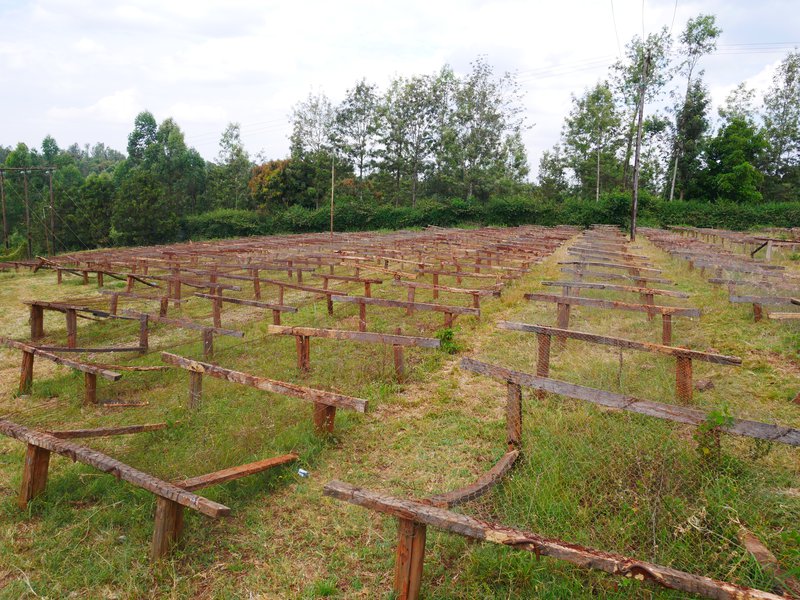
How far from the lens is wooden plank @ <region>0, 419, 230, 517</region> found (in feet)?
11.1

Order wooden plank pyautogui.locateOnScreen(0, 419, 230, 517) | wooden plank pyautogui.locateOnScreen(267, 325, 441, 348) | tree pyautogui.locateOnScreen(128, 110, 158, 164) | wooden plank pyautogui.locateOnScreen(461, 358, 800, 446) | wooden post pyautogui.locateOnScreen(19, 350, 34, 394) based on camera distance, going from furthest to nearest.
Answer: tree pyautogui.locateOnScreen(128, 110, 158, 164) < wooden post pyautogui.locateOnScreen(19, 350, 34, 394) < wooden plank pyautogui.locateOnScreen(267, 325, 441, 348) < wooden plank pyautogui.locateOnScreen(0, 419, 230, 517) < wooden plank pyautogui.locateOnScreen(461, 358, 800, 446)

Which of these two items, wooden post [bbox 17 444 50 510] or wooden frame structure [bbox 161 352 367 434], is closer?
wooden post [bbox 17 444 50 510]

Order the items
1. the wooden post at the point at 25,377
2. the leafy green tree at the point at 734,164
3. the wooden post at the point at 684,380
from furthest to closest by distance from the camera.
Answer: the leafy green tree at the point at 734,164 < the wooden post at the point at 25,377 < the wooden post at the point at 684,380

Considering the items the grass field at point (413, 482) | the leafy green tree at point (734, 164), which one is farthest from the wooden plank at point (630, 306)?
the leafy green tree at point (734, 164)

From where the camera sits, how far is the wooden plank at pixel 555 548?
228 cm

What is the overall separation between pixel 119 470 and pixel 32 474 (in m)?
1.14

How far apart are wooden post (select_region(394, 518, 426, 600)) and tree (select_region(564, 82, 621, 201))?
5069 centimetres

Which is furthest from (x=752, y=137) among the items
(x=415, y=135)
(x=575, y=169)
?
(x=415, y=135)

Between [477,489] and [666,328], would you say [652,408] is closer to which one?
[477,489]

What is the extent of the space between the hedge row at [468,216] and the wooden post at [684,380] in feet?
127

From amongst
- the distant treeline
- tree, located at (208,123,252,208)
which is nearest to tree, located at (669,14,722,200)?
the distant treeline

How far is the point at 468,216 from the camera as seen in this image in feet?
146

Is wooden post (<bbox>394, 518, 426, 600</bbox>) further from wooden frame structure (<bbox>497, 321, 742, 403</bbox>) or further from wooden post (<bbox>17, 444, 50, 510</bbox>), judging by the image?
wooden post (<bbox>17, 444, 50, 510</bbox>)

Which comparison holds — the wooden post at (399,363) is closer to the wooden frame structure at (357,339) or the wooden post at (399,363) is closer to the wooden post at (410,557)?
the wooden frame structure at (357,339)
